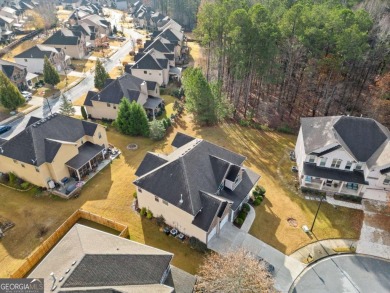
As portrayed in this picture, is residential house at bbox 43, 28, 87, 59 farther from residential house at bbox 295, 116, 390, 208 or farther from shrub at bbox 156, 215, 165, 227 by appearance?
residential house at bbox 295, 116, 390, 208

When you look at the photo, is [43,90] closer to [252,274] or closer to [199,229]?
[199,229]

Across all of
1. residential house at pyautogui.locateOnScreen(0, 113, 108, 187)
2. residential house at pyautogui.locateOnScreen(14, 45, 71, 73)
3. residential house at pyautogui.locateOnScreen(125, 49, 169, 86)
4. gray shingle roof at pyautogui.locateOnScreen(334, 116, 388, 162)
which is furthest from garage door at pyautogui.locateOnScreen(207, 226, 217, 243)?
residential house at pyautogui.locateOnScreen(14, 45, 71, 73)

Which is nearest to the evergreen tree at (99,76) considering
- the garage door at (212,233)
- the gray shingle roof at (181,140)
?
the gray shingle roof at (181,140)

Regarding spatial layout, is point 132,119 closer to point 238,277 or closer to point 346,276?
point 238,277

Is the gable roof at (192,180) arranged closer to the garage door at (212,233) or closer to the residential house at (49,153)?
the garage door at (212,233)

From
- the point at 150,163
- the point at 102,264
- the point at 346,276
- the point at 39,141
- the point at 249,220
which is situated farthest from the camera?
the point at 39,141

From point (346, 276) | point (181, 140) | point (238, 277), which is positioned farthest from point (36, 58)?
point (346, 276)

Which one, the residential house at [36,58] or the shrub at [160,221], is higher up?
the residential house at [36,58]
